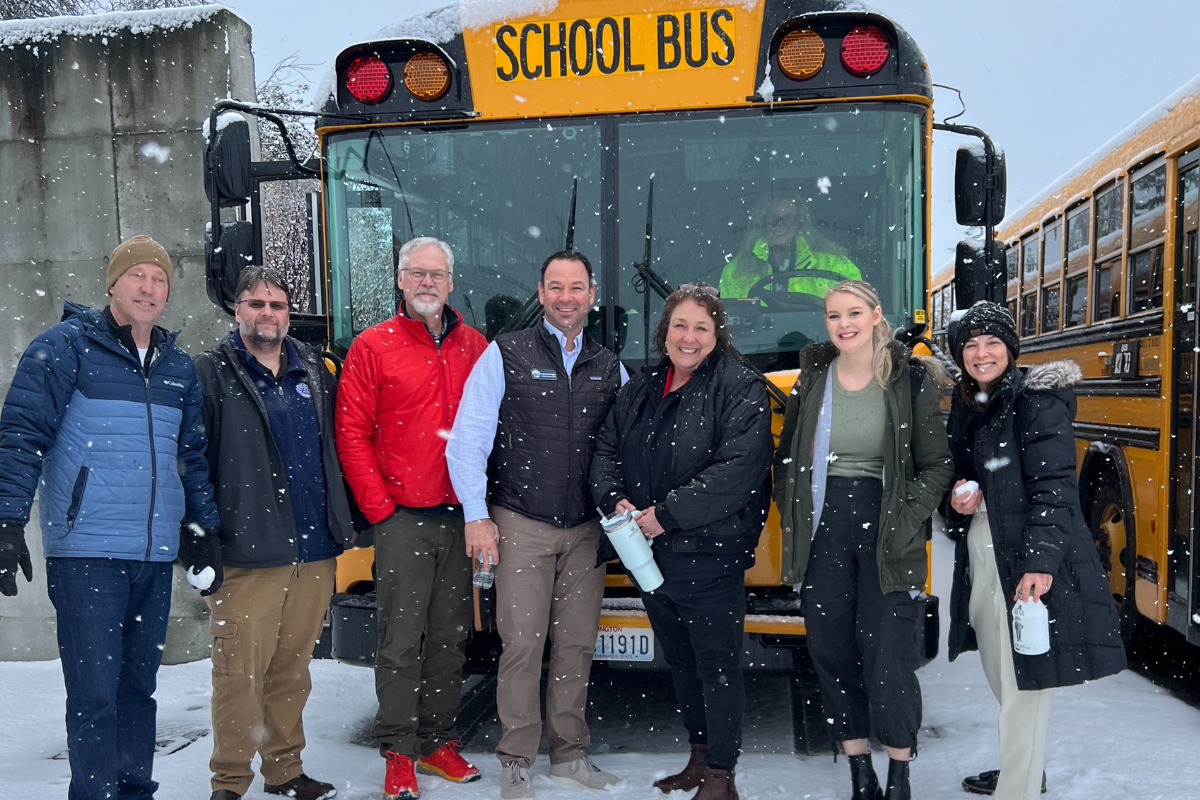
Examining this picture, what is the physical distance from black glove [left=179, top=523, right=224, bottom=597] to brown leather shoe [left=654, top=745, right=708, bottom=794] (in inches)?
66.9

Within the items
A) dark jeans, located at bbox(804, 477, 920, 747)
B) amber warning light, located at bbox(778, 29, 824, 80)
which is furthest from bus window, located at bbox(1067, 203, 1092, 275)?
dark jeans, located at bbox(804, 477, 920, 747)

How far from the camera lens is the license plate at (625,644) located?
3775 millimetres

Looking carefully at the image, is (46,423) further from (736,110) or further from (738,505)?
(736,110)

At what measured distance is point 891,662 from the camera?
323 cm

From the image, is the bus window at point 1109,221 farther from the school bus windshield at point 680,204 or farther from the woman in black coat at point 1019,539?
the woman in black coat at point 1019,539

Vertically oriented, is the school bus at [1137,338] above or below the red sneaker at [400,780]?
above

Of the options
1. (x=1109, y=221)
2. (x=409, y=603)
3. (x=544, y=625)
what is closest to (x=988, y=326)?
(x=544, y=625)

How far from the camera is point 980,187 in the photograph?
3.92 meters

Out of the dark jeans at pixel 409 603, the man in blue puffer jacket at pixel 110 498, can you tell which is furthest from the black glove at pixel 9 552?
the dark jeans at pixel 409 603

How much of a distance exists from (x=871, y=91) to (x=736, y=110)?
50 centimetres

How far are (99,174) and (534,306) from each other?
10.7 ft

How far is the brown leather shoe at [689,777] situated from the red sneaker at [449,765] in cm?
69

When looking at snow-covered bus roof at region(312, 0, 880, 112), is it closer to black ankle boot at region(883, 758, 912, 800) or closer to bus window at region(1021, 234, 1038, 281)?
black ankle boot at region(883, 758, 912, 800)

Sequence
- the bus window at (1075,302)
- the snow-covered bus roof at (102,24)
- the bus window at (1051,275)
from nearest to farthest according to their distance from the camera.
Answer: the snow-covered bus roof at (102,24) < the bus window at (1075,302) < the bus window at (1051,275)
